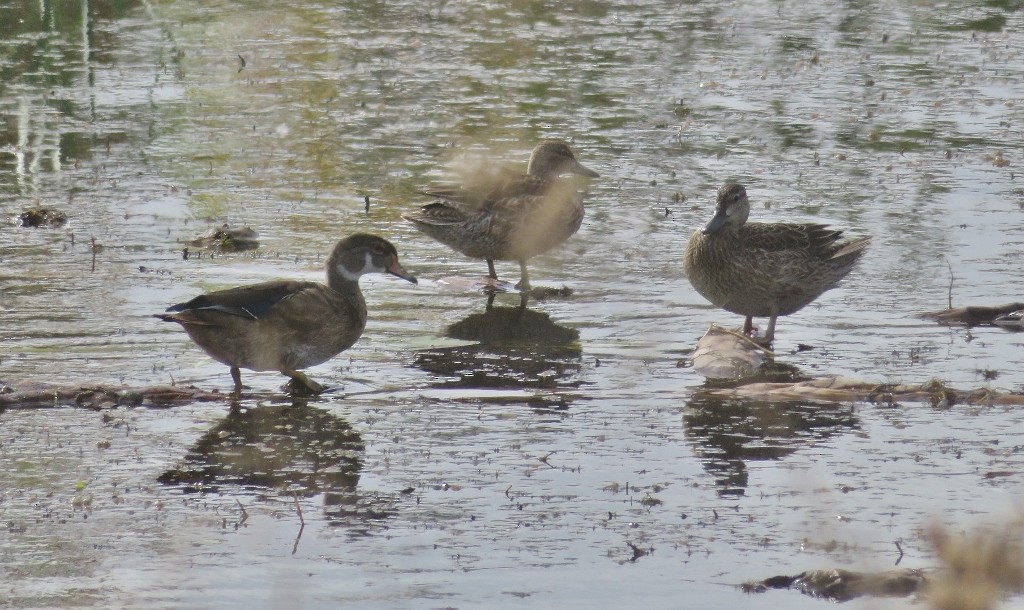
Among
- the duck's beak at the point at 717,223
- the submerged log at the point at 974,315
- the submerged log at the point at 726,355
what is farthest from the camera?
the duck's beak at the point at 717,223

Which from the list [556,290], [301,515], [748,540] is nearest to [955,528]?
[748,540]

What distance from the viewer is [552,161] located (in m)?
11.5

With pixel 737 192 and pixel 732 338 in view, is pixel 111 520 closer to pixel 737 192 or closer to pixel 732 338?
pixel 732 338

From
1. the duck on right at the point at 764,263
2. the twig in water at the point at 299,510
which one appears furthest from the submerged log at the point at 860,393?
the twig in water at the point at 299,510

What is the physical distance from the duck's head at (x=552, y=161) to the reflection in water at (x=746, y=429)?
4.19 m

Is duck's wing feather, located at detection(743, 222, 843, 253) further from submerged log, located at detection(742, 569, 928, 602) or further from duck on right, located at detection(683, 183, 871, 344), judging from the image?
submerged log, located at detection(742, 569, 928, 602)

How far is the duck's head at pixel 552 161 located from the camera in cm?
1152

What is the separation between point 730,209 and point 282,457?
374 cm

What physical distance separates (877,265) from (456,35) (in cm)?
889

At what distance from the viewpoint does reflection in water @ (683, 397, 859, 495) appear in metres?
6.61

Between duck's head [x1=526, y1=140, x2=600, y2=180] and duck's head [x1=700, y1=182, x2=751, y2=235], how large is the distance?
2.25 m

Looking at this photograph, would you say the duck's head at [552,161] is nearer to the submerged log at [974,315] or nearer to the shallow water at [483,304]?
the shallow water at [483,304]

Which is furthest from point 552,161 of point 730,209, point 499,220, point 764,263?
point 764,263

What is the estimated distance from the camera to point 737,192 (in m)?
9.45
